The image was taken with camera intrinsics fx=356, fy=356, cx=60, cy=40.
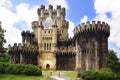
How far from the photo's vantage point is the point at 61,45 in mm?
108250

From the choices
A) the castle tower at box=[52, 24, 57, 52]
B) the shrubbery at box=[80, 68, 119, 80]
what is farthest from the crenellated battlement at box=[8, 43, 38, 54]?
the shrubbery at box=[80, 68, 119, 80]

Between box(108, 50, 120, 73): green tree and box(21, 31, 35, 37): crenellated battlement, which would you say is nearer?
box(108, 50, 120, 73): green tree

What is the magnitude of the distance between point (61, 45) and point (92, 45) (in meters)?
20.8

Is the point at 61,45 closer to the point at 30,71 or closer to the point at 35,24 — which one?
the point at 35,24

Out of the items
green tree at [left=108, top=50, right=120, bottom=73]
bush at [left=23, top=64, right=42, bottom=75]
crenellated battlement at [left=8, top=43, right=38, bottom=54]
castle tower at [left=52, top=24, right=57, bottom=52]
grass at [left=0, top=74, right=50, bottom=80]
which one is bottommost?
grass at [left=0, top=74, right=50, bottom=80]

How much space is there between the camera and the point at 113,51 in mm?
113312

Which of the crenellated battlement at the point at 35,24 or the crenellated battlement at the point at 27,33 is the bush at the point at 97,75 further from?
the crenellated battlement at the point at 35,24

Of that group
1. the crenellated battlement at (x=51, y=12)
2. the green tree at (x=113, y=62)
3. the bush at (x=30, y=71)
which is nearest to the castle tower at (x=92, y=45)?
the bush at (x=30, y=71)

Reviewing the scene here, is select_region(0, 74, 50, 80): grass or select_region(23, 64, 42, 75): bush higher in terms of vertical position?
select_region(23, 64, 42, 75): bush

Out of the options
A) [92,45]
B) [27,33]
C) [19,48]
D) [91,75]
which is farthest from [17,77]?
[27,33]

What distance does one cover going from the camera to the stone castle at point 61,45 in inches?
3504

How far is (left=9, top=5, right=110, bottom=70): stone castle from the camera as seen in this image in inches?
3504

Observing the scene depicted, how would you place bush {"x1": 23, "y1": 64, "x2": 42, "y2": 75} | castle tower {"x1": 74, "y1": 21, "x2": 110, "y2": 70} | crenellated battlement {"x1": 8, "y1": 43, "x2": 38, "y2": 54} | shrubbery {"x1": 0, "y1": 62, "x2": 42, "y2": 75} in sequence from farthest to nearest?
crenellated battlement {"x1": 8, "y1": 43, "x2": 38, "y2": 54}
castle tower {"x1": 74, "y1": 21, "x2": 110, "y2": 70}
bush {"x1": 23, "y1": 64, "x2": 42, "y2": 75}
shrubbery {"x1": 0, "y1": 62, "x2": 42, "y2": 75}

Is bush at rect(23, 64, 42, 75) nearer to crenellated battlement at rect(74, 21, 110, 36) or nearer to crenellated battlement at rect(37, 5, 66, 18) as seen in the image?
crenellated battlement at rect(74, 21, 110, 36)
